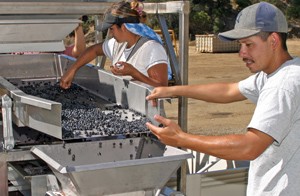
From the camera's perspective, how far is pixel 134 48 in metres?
2.87

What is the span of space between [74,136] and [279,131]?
888 mm

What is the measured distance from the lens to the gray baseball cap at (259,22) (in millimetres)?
1802

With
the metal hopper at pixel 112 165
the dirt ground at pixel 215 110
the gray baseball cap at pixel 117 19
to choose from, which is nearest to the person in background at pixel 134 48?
the gray baseball cap at pixel 117 19

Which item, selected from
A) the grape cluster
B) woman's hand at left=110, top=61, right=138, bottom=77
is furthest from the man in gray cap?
woman's hand at left=110, top=61, right=138, bottom=77

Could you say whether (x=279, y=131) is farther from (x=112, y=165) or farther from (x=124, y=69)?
(x=124, y=69)

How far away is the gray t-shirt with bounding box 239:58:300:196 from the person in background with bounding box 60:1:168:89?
0.89 m

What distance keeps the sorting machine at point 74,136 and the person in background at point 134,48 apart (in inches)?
3.0

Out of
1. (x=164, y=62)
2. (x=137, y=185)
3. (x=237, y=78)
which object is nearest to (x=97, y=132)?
(x=137, y=185)

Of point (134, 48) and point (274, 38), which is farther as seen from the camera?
point (134, 48)

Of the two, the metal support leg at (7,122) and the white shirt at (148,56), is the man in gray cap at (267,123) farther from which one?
the white shirt at (148,56)

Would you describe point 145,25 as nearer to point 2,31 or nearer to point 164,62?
point 164,62

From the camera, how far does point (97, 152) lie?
224cm

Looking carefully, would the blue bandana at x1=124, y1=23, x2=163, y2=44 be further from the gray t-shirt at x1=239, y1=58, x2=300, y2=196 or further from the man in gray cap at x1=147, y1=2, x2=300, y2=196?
the gray t-shirt at x1=239, y1=58, x2=300, y2=196

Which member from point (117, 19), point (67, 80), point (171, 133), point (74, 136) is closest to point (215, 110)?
point (67, 80)
